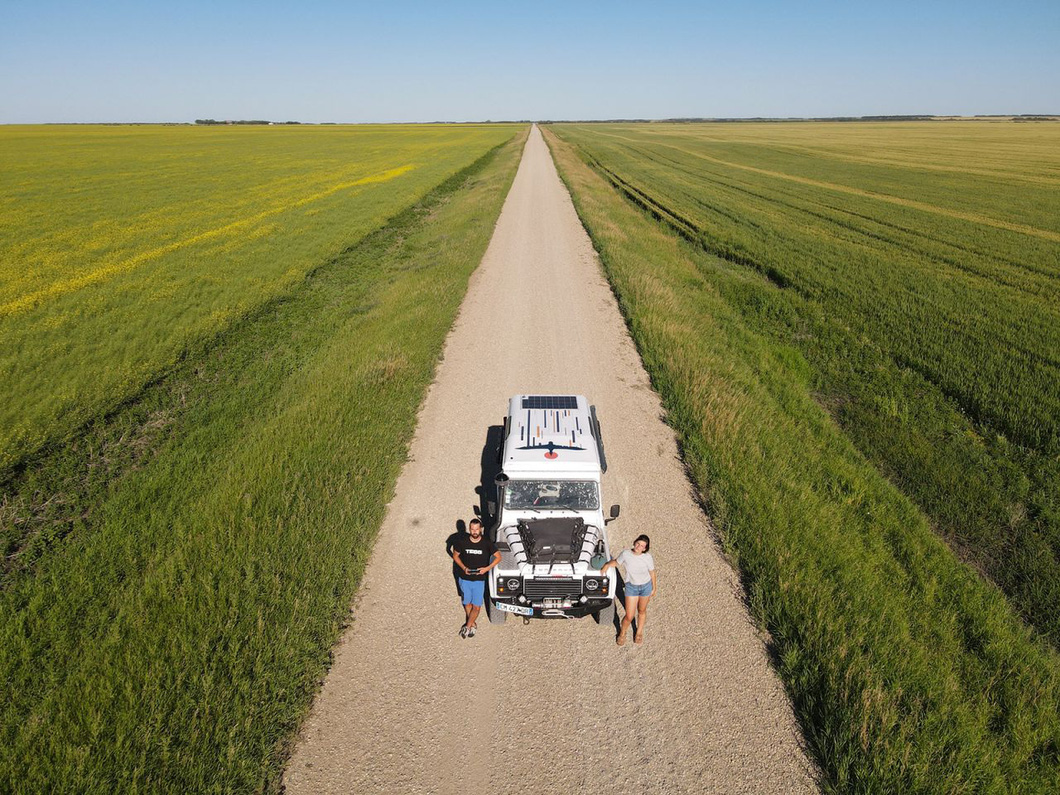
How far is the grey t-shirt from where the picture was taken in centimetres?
679

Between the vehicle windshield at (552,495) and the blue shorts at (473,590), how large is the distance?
1.18 meters

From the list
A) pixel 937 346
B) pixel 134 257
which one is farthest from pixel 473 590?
pixel 134 257

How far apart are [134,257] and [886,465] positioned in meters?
30.2

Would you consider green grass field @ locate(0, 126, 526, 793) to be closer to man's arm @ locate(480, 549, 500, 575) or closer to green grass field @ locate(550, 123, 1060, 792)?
man's arm @ locate(480, 549, 500, 575)

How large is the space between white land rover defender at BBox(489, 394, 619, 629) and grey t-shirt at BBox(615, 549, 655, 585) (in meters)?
0.26

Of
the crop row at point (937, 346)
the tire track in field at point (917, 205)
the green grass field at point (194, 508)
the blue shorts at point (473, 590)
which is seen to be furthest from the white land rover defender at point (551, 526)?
the tire track in field at point (917, 205)

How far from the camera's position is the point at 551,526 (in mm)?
7492

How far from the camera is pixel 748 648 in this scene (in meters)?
6.87

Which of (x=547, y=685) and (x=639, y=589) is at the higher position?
(x=639, y=589)

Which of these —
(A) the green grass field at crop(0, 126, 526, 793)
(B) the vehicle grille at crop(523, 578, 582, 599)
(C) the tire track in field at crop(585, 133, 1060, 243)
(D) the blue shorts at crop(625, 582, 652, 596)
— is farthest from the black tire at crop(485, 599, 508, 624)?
(C) the tire track in field at crop(585, 133, 1060, 243)

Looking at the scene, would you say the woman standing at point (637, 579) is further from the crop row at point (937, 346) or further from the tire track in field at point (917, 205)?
the tire track in field at point (917, 205)

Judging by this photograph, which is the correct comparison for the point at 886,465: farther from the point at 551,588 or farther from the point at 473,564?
the point at 473,564

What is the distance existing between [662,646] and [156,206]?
44.0 m

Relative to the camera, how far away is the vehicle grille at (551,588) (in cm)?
693
